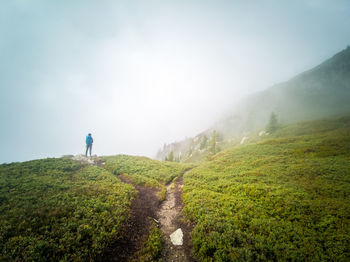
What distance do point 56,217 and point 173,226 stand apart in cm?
802

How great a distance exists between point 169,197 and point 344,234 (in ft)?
42.1

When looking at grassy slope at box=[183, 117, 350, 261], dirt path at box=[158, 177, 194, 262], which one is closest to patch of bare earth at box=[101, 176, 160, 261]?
dirt path at box=[158, 177, 194, 262]

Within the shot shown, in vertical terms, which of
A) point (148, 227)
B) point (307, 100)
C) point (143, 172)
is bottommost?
point (148, 227)

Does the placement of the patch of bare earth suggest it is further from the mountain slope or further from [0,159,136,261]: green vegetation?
the mountain slope

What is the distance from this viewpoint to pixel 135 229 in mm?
8961

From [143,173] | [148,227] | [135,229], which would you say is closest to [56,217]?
[135,229]

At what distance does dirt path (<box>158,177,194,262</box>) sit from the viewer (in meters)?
7.39

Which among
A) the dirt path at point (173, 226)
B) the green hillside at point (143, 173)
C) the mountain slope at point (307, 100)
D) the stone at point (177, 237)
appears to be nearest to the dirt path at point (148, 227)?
the dirt path at point (173, 226)

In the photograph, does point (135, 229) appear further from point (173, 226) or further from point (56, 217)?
point (56, 217)

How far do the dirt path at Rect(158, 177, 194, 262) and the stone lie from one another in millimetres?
173

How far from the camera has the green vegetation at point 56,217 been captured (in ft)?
19.9

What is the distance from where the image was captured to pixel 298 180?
13195mm

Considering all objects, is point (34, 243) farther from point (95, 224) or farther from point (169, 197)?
point (169, 197)

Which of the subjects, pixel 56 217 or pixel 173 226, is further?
pixel 173 226
